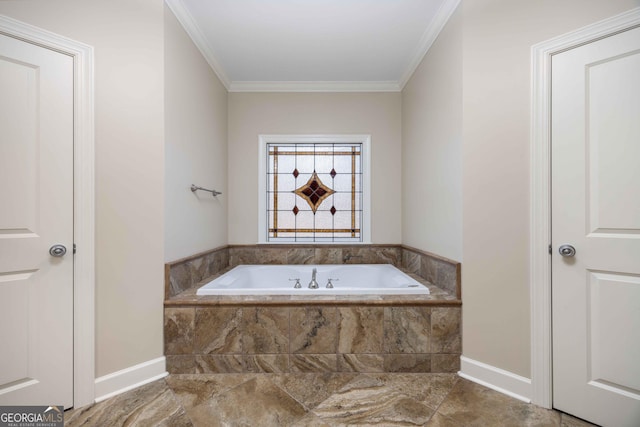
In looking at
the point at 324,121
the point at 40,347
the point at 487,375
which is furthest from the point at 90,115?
the point at 487,375

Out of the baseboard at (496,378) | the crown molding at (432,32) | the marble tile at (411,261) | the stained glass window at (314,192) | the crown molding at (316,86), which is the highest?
the crown molding at (432,32)

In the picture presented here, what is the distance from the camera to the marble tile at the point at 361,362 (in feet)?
5.85

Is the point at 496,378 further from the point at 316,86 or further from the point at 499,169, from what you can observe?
the point at 316,86

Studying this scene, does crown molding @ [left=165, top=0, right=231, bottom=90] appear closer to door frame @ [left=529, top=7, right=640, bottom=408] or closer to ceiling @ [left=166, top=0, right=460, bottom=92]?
ceiling @ [left=166, top=0, right=460, bottom=92]

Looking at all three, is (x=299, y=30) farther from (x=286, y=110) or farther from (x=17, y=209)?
(x=17, y=209)

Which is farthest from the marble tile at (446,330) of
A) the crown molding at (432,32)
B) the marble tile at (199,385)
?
the crown molding at (432,32)

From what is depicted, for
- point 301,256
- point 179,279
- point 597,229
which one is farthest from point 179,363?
point 597,229

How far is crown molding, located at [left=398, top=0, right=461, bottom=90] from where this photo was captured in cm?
184

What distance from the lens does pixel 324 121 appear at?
9.57ft

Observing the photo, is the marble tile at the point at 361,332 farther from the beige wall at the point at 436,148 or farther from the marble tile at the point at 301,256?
the marble tile at the point at 301,256

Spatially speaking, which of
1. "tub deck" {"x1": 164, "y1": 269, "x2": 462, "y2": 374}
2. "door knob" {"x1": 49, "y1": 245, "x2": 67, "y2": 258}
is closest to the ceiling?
"door knob" {"x1": 49, "y1": 245, "x2": 67, "y2": 258}

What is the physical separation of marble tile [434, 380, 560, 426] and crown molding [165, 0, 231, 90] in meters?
2.91

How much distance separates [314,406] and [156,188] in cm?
157

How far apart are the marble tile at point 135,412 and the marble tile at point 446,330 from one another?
1470 millimetres
